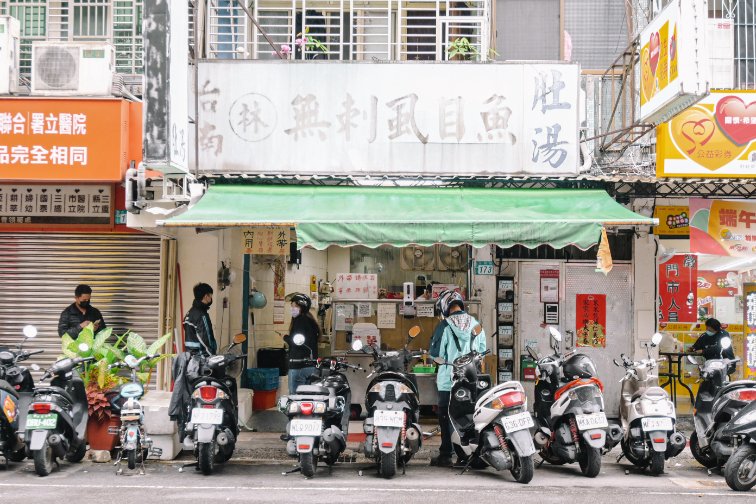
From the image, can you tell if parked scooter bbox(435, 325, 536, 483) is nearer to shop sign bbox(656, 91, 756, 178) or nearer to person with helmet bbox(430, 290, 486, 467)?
person with helmet bbox(430, 290, 486, 467)

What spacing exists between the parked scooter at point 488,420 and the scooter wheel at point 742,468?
6.56 feet

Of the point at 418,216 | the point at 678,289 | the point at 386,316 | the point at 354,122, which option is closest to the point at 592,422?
the point at 418,216

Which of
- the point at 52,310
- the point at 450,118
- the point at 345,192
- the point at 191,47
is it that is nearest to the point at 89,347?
the point at 52,310

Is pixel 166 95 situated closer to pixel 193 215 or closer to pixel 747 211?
pixel 193 215

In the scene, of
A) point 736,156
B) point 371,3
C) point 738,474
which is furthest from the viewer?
point 371,3

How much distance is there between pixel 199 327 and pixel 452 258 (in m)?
5.40

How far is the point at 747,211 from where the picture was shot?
11875 millimetres

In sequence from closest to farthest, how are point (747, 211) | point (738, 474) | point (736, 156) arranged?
1. point (738, 474)
2. point (736, 156)
3. point (747, 211)

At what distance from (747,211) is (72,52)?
32.8ft

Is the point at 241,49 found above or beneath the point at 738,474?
above

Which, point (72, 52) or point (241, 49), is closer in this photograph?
point (72, 52)

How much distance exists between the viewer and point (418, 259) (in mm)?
14312

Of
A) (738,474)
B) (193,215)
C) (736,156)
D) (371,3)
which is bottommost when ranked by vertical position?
(738,474)

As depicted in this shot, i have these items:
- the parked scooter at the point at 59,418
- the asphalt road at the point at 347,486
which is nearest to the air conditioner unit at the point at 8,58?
the parked scooter at the point at 59,418
